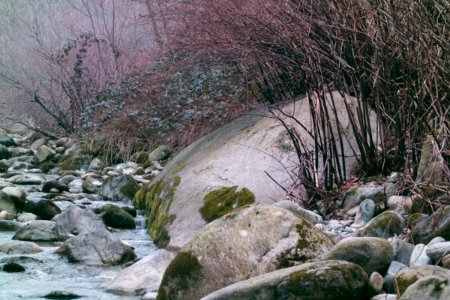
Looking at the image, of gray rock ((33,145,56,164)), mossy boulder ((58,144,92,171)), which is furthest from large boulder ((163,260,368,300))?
gray rock ((33,145,56,164))

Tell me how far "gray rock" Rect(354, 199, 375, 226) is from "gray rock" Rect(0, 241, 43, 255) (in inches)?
118

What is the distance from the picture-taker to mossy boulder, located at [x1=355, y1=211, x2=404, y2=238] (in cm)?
503

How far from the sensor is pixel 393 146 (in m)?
6.83

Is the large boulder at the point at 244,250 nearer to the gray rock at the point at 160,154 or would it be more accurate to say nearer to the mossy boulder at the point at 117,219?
the mossy boulder at the point at 117,219

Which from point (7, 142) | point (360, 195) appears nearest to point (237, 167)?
point (360, 195)

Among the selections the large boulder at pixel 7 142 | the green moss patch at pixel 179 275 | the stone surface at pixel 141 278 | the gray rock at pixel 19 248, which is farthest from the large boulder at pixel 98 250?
the large boulder at pixel 7 142

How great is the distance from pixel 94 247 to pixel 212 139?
106 inches

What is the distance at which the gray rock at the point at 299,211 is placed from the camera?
579cm

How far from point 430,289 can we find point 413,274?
0.45 meters

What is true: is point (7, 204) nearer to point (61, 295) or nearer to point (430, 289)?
point (61, 295)

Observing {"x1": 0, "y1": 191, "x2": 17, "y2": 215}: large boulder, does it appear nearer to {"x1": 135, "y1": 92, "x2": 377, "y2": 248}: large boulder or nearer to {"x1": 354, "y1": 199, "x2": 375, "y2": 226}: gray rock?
{"x1": 135, "y1": 92, "x2": 377, "y2": 248}: large boulder

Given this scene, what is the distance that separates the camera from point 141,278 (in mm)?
5566

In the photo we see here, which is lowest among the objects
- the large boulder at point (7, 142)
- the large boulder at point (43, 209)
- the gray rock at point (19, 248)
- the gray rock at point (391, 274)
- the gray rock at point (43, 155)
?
the gray rock at point (391, 274)

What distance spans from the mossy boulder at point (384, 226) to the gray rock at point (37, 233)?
12.2 ft
